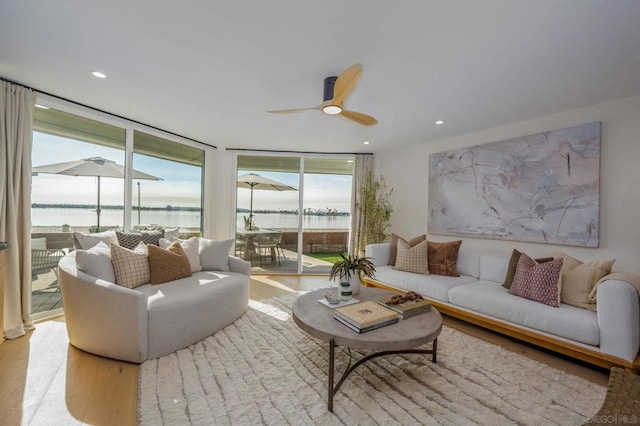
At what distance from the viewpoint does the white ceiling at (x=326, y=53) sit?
A: 1.63 meters

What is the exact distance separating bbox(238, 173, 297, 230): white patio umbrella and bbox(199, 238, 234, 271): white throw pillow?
1.97m

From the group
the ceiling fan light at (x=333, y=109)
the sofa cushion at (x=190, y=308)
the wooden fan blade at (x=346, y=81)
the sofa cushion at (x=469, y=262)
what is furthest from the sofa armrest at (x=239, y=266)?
the sofa cushion at (x=469, y=262)

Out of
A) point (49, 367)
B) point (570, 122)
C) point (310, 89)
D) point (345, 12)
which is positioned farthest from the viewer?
point (570, 122)

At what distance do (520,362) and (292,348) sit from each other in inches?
76.6

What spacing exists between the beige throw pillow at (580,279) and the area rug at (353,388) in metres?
0.69

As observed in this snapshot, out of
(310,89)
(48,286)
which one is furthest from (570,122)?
(48,286)

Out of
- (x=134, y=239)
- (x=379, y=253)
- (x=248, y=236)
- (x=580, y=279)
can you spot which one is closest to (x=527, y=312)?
(x=580, y=279)

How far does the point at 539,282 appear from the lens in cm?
268

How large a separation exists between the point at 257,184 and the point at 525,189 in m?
4.18

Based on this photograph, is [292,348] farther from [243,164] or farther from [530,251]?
[243,164]

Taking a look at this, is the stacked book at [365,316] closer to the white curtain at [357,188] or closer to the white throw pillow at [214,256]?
the white throw pillow at [214,256]

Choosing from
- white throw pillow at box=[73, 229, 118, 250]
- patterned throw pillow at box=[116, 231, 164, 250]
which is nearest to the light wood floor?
white throw pillow at box=[73, 229, 118, 250]

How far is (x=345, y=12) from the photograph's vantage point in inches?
64.3

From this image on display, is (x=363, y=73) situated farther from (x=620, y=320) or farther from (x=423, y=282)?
(x=620, y=320)
